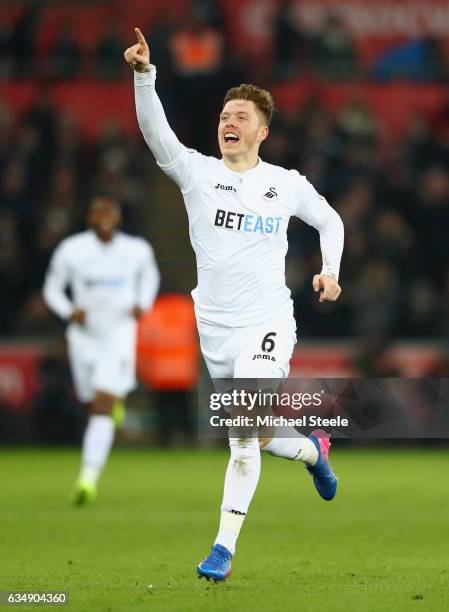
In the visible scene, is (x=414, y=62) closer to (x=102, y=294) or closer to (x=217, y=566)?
(x=102, y=294)

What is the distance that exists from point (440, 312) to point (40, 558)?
11470 millimetres

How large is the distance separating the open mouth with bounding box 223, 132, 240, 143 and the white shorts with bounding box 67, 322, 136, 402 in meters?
5.49

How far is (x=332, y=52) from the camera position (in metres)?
22.3

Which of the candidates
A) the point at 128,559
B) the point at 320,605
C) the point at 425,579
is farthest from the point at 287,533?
the point at 320,605

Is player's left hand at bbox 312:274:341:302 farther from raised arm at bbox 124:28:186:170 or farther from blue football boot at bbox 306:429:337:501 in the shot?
blue football boot at bbox 306:429:337:501

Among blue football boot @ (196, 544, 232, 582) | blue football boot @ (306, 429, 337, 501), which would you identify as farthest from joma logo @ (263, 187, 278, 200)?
blue football boot @ (196, 544, 232, 582)

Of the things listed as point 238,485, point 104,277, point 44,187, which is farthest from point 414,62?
point 238,485

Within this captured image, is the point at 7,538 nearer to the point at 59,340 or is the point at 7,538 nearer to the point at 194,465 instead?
the point at 194,465

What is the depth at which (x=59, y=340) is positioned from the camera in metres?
19.2

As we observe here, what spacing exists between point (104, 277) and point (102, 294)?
0.15m

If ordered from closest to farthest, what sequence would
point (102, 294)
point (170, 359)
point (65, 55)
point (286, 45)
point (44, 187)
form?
point (102, 294), point (170, 359), point (44, 187), point (286, 45), point (65, 55)

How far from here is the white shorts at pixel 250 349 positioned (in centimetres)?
789

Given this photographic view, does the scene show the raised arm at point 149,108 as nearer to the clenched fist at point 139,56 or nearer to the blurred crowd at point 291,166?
the clenched fist at point 139,56

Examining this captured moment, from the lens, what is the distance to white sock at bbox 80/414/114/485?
12523 millimetres
